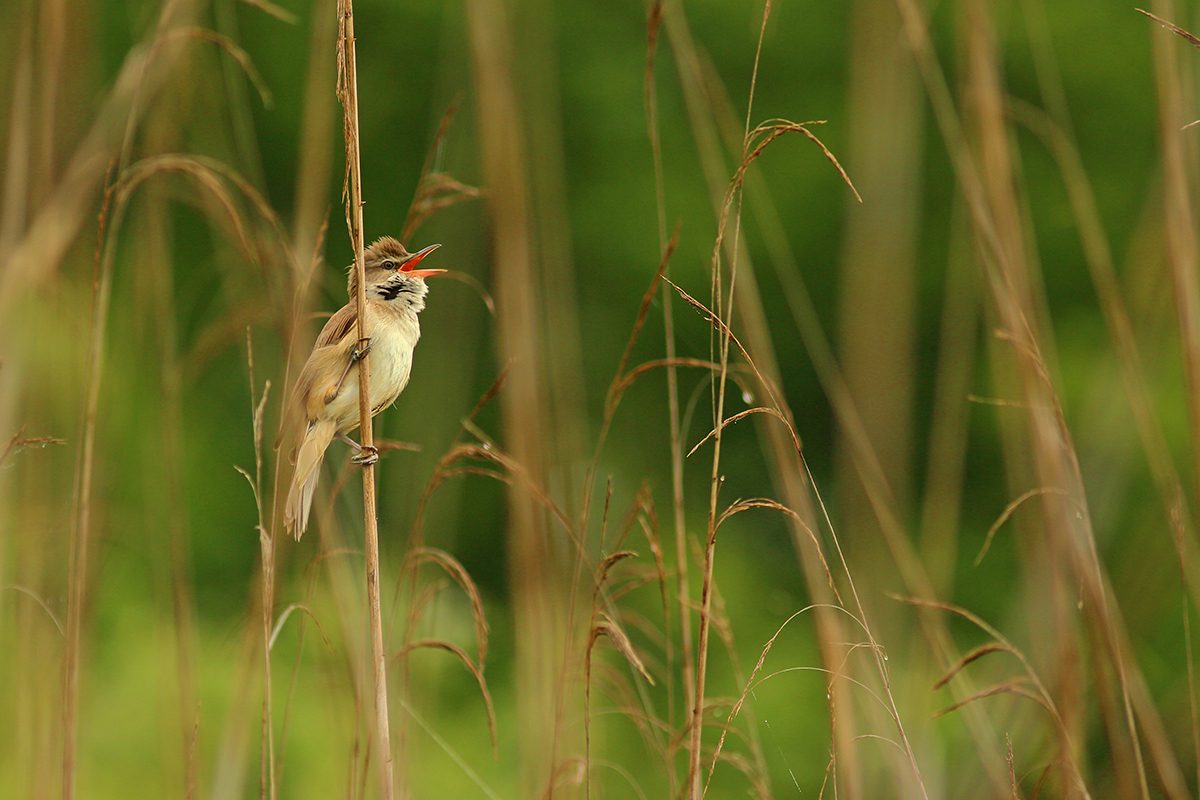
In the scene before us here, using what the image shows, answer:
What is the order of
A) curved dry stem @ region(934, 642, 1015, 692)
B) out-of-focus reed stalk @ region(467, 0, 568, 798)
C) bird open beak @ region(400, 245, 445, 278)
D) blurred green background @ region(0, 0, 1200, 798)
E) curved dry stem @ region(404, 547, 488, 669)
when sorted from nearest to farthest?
curved dry stem @ region(934, 642, 1015, 692) → curved dry stem @ region(404, 547, 488, 669) → blurred green background @ region(0, 0, 1200, 798) → bird open beak @ region(400, 245, 445, 278) → out-of-focus reed stalk @ region(467, 0, 568, 798)

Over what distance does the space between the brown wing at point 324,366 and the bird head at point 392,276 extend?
0.14 meters

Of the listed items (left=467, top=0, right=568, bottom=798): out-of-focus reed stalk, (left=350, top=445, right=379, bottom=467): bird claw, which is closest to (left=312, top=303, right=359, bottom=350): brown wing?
(left=467, top=0, right=568, bottom=798): out-of-focus reed stalk

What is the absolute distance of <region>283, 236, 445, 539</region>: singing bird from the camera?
2.31 meters

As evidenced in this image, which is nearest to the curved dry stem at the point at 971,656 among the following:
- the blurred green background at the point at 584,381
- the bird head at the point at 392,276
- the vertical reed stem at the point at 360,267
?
the blurred green background at the point at 584,381

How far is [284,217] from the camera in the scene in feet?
25.2

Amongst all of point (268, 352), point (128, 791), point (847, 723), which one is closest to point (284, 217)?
point (268, 352)

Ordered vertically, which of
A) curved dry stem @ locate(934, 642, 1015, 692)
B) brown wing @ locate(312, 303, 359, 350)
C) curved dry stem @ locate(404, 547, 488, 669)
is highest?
brown wing @ locate(312, 303, 359, 350)

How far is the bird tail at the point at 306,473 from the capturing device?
7.57 feet

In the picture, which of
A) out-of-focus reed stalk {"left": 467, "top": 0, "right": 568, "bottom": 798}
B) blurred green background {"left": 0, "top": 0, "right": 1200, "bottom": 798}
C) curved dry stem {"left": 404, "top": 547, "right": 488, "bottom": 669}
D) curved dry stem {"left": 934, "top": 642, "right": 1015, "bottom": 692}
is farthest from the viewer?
out-of-focus reed stalk {"left": 467, "top": 0, "right": 568, "bottom": 798}

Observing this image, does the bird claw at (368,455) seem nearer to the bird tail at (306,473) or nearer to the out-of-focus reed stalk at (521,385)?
the bird tail at (306,473)

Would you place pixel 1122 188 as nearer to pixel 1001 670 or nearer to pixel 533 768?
pixel 1001 670

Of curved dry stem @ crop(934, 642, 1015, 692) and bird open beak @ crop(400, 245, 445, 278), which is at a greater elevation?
bird open beak @ crop(400, 245, 445, 278)

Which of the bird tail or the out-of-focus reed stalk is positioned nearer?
the bird tail

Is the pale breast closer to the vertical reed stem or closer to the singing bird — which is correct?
the singing bird
